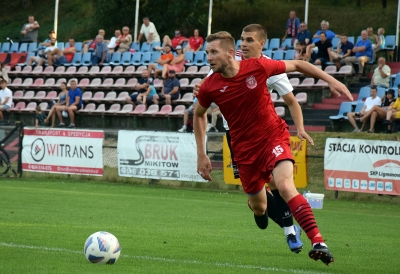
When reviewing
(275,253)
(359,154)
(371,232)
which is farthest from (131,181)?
(275,253)

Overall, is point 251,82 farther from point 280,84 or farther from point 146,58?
point 146,58

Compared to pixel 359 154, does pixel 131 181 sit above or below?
below

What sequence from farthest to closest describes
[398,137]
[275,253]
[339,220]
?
[398,137] → [339,220] → [275,253]

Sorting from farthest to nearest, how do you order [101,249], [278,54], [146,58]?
[146,58] < [278,54] < [101,249]

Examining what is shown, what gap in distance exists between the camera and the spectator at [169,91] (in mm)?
27047

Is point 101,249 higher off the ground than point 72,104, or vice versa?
point 101,249

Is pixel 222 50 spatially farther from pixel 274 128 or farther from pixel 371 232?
pixel 371 232

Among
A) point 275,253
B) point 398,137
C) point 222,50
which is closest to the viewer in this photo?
point 222,50

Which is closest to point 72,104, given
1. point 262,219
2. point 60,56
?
point 60,56

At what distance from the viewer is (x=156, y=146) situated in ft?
68.2

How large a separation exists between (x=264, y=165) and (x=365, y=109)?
14280 mm

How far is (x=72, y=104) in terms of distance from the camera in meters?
28.9

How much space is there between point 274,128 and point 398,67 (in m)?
18.5

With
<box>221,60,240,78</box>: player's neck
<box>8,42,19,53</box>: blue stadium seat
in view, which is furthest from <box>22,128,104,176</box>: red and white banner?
<box>8,42,19,53</box>: blue stadium seat
